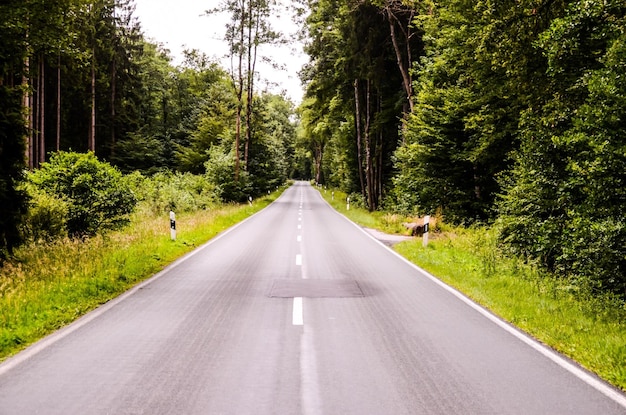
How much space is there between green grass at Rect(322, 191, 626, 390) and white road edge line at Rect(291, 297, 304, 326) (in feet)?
10.4

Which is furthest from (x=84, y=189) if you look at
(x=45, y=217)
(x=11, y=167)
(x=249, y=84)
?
(x=249, y=84)

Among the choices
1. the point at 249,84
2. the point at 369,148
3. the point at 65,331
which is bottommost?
the point at 65,331

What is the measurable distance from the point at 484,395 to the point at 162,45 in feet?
227

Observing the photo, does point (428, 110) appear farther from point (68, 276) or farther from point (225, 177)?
point (225, 177)

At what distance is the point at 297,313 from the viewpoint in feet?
21.2

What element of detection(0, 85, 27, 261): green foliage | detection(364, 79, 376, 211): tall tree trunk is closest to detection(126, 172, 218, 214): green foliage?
detection(364, 79, 376, 211): tall tree trunk

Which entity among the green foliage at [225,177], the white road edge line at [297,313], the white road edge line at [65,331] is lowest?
the white road edge line at [65,331]

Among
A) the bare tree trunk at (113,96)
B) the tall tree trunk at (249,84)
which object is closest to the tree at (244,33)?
the tall tree trunk at (249,84)

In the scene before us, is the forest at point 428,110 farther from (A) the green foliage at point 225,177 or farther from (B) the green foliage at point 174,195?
(B) the green foliage at point 174,195

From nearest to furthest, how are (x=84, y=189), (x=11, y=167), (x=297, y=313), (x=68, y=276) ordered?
(x=297, y=313), (x=68, y=276), (x=11, y=167), (x=84, y=189)

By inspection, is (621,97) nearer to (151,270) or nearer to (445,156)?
(151,270)

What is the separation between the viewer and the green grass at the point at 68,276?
18.9 ft

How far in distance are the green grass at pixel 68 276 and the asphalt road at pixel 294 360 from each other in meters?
0.38

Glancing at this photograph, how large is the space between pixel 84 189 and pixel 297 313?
1130cm
